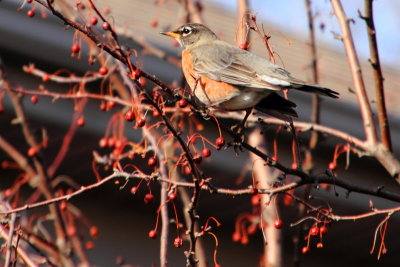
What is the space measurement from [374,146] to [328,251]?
414cm

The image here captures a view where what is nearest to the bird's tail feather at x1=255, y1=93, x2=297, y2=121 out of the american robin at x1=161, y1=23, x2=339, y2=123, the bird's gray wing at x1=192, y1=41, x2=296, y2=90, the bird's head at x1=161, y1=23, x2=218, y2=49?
the american robin at x1=161, y1=23, x2=339, y2=123

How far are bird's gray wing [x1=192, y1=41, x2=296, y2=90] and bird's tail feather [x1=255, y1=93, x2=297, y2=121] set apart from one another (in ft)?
0.43

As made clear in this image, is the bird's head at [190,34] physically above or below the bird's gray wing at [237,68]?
above

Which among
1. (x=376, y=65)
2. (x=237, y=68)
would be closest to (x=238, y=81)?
(x=237, y=68)

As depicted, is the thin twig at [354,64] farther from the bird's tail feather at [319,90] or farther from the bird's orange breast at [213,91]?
the bird's orange breast at [213,91]

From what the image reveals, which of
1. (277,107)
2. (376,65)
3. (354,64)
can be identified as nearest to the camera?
(376,65)

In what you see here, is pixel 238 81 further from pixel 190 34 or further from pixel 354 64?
pixel 190 34

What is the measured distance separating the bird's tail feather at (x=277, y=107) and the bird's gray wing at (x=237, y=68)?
13 cm

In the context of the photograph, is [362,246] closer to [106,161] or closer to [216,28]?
[216,28]

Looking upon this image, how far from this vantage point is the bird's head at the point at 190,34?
13.7 feet

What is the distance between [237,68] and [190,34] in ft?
2.42

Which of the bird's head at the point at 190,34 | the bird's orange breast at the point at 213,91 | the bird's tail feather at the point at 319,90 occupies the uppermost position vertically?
the bird's head at the point at 190,34

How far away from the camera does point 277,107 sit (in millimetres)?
3318

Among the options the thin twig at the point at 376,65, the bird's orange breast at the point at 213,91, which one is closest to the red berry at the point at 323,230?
the thin twig at the point at 376,65
